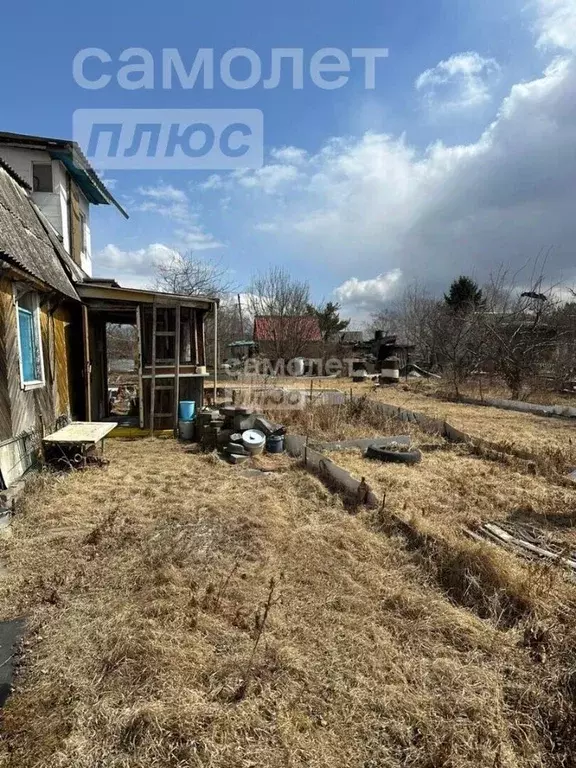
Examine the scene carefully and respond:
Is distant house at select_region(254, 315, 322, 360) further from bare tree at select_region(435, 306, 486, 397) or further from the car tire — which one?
the car tire

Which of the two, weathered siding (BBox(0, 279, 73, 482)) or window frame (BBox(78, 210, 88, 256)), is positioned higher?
window frame (BBox(78, 210, 88, 256))

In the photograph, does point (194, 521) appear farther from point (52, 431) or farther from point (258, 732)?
point (52, 431)

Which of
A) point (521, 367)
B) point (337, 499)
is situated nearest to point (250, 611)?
point (337, 499)

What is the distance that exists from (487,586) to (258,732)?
6.35ft

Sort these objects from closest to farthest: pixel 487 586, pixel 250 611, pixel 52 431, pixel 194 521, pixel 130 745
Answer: pixel 130 745 < pixel 250 611 < pixel 487 586 < pixel 194 521 < pixel 52 431

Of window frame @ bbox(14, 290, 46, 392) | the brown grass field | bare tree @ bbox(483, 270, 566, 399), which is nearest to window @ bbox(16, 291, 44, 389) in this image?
window frame @ bbox(14, 290, 46, 392)

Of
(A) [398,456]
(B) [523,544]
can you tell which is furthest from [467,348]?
(B) [523,544]

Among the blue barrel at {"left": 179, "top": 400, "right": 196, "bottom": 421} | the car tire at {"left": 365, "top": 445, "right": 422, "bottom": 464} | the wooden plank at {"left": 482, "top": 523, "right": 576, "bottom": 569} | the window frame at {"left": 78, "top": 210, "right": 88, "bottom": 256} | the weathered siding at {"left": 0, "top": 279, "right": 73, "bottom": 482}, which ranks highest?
the window frame at {"left": 78, "top": 210, "right": 88, "bottom": 256}

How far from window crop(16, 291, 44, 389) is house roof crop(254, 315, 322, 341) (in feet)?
61.1

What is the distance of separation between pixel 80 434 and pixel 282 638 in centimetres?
437

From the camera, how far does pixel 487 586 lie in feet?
9.72

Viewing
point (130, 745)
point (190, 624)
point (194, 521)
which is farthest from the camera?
point (194, 521)

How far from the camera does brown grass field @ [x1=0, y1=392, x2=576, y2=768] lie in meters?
1.82

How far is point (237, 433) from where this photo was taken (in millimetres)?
7336
